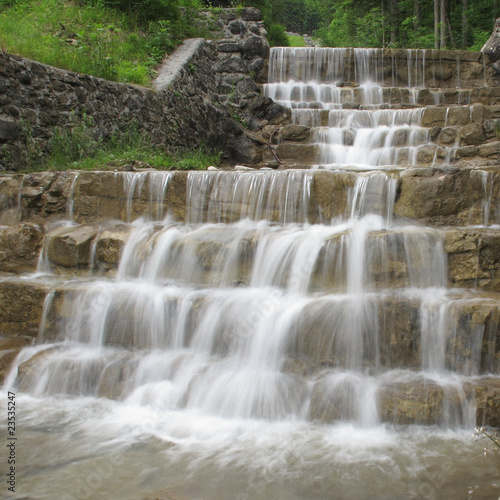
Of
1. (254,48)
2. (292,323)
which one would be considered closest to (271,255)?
(292,323)

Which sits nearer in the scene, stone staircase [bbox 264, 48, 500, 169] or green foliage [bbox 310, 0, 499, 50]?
stone staircase [bbox 264, 48, 500, 169]

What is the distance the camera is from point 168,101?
1044cm

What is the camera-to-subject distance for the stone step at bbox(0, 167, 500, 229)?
5.68 m

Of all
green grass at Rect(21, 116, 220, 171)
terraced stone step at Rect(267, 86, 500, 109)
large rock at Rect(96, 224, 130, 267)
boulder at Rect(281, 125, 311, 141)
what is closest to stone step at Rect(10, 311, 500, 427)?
large rock at Rect(96, 224, 130, 267)

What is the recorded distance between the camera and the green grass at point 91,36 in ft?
31.0

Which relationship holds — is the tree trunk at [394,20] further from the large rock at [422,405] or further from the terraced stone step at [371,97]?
the large rock at [422,405]

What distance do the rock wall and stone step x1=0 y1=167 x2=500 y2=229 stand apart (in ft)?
4.04

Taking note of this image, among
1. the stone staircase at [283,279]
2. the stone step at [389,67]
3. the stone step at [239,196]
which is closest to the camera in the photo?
the stone staircase at [283,279]

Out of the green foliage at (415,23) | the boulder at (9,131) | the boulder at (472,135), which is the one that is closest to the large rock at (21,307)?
the boulder at (9,131)

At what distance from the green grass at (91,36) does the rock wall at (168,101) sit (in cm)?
49

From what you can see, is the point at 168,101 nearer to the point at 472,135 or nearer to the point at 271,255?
the point at 271,255

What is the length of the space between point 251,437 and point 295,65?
40.2 ft

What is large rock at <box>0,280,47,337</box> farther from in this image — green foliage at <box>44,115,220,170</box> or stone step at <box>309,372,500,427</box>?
stone step at <box>309,372,500,427</box>

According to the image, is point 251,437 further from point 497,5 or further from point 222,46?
point 497,5
